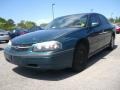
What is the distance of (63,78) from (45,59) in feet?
2.19

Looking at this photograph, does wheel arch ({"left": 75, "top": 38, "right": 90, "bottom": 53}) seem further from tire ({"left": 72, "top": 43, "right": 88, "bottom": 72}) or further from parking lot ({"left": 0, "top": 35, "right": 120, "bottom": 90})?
parking lot ({"left": 0, "top": 35, "right": 120, "bottom": 90})

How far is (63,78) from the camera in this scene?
441 centimetres

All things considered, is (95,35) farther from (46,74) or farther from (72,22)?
(46,74)

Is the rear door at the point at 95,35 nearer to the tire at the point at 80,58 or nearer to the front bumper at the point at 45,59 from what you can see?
the tire at the point at 80,58

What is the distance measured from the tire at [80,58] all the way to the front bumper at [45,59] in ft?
0.83

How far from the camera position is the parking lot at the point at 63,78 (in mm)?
3852

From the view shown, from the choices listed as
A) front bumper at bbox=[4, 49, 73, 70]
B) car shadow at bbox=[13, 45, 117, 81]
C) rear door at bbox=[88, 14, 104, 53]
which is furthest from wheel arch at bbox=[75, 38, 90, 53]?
car shadow at bbox=[13, 45, 117, 81]

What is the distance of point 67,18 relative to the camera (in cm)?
591

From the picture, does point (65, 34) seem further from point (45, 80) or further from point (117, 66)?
point (117, 66)

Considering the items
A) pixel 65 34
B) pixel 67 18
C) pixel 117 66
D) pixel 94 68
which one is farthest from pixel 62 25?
pixel 117 66


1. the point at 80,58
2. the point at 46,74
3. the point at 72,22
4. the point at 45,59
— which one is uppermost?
the point at 72,22

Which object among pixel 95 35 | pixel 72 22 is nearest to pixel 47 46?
pixel 72 22

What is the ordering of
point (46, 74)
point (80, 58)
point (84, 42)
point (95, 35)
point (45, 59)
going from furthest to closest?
point (95, 35), point (84, 42), point (80, 58), point (46, 74), point (45, 59)

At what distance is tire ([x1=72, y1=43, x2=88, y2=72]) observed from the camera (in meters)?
4.67
